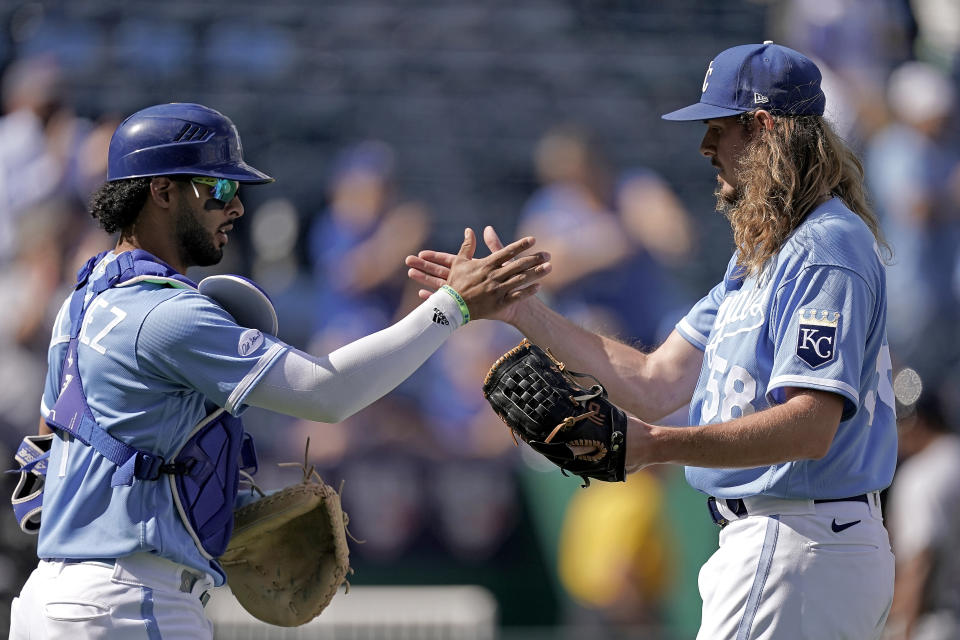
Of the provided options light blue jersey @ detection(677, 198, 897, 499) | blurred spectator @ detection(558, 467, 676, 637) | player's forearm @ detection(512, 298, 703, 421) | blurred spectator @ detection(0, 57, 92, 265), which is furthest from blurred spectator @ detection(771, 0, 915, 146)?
light blue jersey @ detection(677, 198, 897, 499)

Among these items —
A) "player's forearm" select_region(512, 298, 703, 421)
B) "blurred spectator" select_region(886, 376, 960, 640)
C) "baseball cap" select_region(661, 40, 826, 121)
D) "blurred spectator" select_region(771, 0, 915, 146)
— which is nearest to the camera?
"baseball cap" select_region(661, 40, 826, 121)

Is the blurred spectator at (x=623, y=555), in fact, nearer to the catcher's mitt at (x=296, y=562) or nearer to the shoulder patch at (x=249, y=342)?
the catcher's mitt at (x=296, y=562)

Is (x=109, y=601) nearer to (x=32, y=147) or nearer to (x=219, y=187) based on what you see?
(x=219, y=187)

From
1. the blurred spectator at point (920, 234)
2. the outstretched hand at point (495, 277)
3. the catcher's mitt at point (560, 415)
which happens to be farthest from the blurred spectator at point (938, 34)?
the catcher's mitt at point (560, 415)

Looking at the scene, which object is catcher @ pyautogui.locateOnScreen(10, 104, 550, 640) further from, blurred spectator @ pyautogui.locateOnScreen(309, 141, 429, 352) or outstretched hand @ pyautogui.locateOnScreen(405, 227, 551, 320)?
blurred spectator @ pyautogui.locateOnScreen(309, 141, 429, 352)

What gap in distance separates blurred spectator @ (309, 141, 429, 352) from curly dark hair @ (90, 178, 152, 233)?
4.96 meters

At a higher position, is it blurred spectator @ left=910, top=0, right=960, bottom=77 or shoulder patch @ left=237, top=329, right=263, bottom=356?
shoulder patch @ left=237, top=329, right=263, bottom=356

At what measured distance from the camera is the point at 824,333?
284cm

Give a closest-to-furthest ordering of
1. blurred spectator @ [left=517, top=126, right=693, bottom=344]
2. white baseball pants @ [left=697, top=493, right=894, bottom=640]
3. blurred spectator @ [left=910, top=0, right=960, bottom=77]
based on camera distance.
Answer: white baseball pants @ [left=697, top=493, right=894, bottom=640] < blurred spectator @ [left=517, top=126, right=693, bottom=344] < blurred spectator @ [left=910, top=0, right=960, bottom=77]

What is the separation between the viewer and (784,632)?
2904mm

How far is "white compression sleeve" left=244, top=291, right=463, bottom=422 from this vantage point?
9.98ft

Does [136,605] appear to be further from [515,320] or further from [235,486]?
[515,320]

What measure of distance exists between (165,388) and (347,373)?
17.6 inches

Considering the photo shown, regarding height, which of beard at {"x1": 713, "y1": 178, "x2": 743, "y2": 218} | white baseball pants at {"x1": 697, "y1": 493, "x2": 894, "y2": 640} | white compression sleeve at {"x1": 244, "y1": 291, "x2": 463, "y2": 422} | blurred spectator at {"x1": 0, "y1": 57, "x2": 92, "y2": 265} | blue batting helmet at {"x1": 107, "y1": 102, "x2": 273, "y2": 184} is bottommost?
blurred spectator at {"x1": 0, "y1": 57, "x2": 92, "y2": 265}
